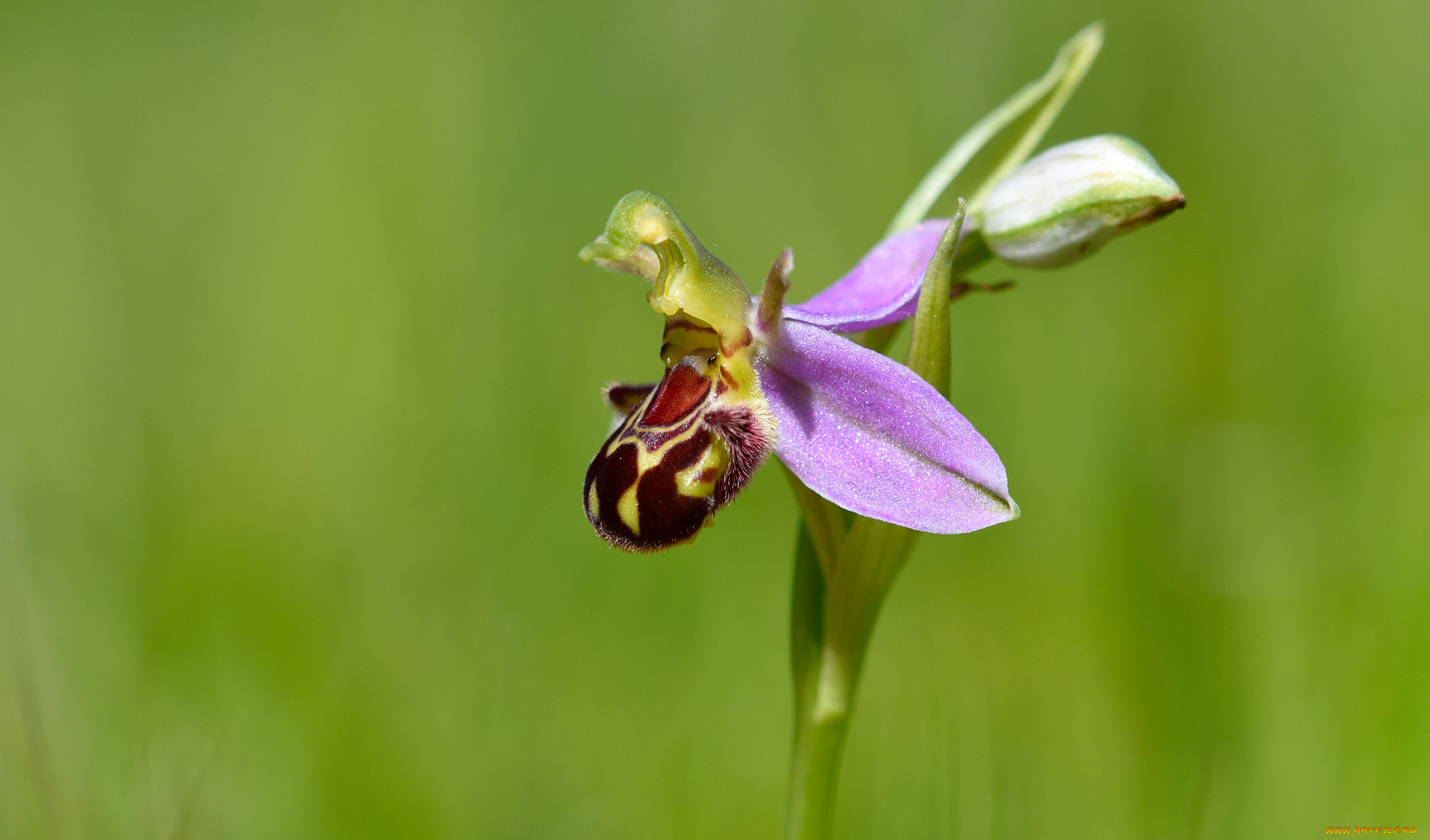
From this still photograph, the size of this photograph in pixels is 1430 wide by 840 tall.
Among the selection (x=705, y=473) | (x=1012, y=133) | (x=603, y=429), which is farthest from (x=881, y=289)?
(x=603, y=429)

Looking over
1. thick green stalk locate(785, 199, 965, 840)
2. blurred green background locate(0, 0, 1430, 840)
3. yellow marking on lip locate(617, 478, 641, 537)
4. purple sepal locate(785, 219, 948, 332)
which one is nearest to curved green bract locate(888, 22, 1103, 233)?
purple sepal locate(785, 219, 948, 332)

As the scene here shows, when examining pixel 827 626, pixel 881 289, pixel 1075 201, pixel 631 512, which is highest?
pixel 1075 201

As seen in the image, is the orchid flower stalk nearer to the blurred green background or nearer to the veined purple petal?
the veined purple petal

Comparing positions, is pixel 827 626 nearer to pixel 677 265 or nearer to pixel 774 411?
pixel 774 411

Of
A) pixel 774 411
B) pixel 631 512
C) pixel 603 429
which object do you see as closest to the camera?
pixel 631 512

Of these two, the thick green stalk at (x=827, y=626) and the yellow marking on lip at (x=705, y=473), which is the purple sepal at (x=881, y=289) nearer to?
the thick green stalk at (x=827, y=626)
